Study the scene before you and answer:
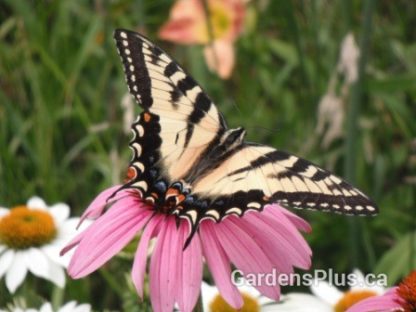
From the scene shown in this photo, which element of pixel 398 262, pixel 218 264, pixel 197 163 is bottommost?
pixel 398 262

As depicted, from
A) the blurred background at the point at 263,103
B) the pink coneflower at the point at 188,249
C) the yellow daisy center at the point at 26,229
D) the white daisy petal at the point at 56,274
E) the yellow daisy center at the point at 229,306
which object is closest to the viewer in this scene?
the pink coneflower at the point at 188,249

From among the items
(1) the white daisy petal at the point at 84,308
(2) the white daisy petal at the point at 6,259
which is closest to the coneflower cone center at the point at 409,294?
(1) the white daisy petal at the point at 84,308

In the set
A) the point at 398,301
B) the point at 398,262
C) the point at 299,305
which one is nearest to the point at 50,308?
the point at 299,305

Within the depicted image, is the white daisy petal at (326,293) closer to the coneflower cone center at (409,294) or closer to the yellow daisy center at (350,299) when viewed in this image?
the yellow daisy center at (350,299)

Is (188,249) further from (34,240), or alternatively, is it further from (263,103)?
(263,103)

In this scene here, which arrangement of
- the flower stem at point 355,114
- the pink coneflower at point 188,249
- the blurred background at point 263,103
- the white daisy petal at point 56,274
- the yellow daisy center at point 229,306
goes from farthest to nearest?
1. the blurred background at point 263,103
2. the flower stem at point 355,114
3. the white daisy petal at point 56,274
4. the yellow daisy center at point 229,306
5. the pink coneflower at point 188,249

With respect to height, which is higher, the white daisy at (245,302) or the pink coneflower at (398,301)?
the pink coneflower at (398,301)

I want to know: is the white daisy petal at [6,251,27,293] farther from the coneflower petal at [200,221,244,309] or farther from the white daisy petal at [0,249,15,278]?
the coneflower petal at [200,221,244,309]

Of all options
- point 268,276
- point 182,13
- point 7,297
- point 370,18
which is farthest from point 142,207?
point 182,13
